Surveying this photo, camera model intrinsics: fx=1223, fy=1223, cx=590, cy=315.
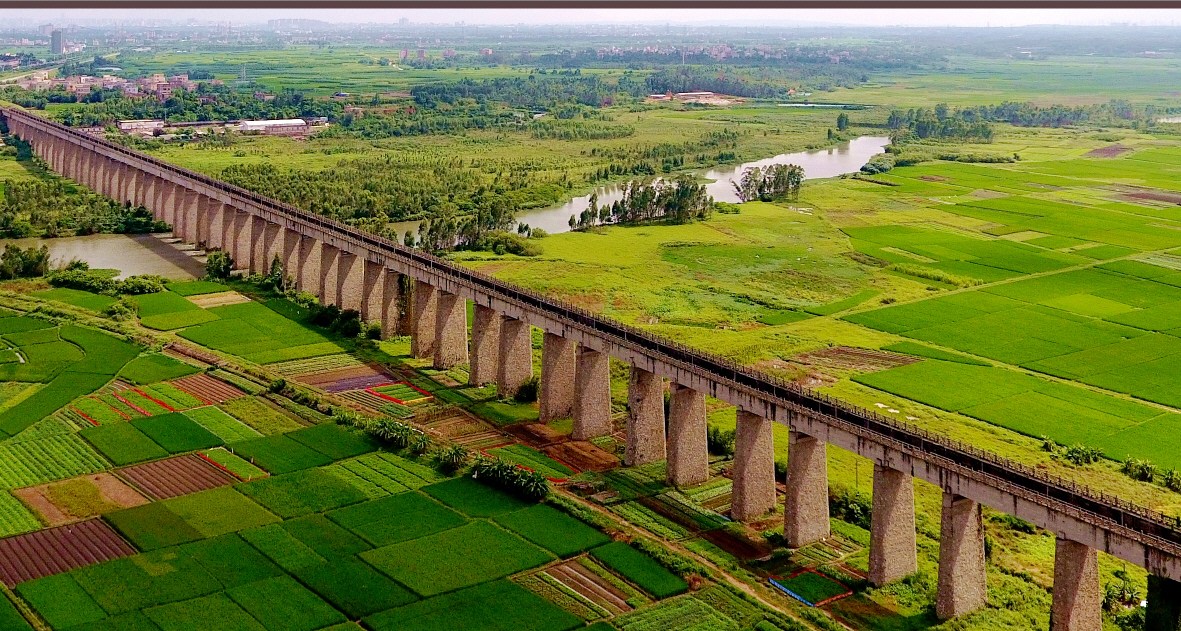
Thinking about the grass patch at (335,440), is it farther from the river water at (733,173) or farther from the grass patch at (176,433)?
→ the river water at (733,173)

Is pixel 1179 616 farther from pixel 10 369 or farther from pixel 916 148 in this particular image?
pixel 916 148

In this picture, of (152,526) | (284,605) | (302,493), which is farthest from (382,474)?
(284,605)

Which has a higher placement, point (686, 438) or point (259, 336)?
point (686, 438)

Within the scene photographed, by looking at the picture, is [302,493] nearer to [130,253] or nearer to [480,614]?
[480,614]

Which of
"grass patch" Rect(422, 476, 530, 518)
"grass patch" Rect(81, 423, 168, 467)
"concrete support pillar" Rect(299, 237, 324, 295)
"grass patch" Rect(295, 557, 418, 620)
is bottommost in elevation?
"grass patch" Rect(81, 423, 168, 467)

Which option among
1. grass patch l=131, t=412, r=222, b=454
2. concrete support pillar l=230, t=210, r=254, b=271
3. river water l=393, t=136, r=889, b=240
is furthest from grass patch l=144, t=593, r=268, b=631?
river water l=393, t=136, r=889, b=240

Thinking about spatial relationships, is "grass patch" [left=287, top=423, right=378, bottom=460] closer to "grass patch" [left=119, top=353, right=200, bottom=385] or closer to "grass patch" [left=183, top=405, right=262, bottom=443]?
"grass patch" [left=183, top=405, right=262, bottom=443]

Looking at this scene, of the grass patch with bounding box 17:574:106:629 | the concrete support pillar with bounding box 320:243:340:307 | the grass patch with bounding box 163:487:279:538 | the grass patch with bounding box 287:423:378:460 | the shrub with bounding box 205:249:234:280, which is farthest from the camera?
the shrub with bounding box 205:249:234:280

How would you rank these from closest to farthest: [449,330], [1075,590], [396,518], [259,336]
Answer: [1075,590]
[396,518]
[449,330]
[259,336]
